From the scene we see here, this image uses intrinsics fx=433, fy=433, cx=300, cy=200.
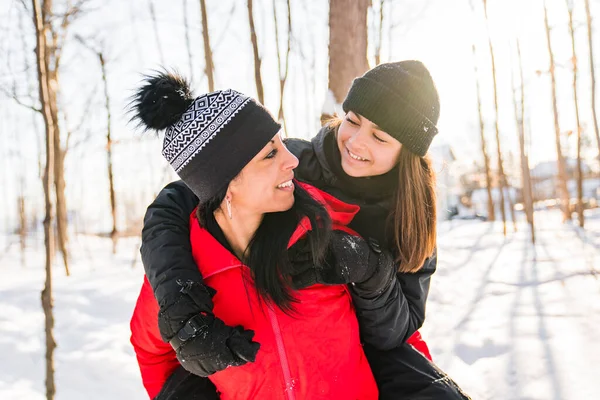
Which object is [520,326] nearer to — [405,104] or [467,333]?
[467,333]

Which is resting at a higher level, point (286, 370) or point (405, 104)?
point (405, 104)

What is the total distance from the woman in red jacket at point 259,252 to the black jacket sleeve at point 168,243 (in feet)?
0.17

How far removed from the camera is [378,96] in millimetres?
1935

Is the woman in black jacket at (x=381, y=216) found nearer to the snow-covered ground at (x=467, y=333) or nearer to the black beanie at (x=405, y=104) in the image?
the black beanie at (x=405, y=104)

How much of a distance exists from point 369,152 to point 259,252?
2.41ft

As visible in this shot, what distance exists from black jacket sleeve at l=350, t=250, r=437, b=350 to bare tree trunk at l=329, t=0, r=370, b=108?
259 centimetres

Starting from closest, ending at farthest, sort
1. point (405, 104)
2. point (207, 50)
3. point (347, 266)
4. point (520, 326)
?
point (347, 266)
point (405, 104)
point (520, 326)
point (207, 50)

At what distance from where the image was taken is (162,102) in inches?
57.3

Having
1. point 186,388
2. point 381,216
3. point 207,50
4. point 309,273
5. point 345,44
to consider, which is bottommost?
point 186,388

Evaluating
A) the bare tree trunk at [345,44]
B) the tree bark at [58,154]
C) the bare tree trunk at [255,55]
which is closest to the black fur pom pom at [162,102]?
the bare tree trunk at [345,44]

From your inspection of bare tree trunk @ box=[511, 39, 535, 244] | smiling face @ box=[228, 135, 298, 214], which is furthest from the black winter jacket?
bare tree trunk @ box=[511, 39, 535, 244]

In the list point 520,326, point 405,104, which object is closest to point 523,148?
point 520,326

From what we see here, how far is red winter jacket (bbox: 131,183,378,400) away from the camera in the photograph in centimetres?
136

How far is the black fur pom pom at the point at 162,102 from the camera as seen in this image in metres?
1.47
